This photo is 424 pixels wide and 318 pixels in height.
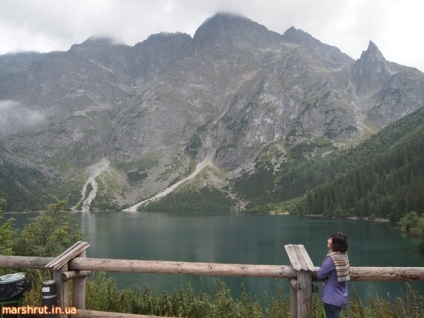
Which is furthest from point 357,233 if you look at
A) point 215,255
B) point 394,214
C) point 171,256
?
point 171,256

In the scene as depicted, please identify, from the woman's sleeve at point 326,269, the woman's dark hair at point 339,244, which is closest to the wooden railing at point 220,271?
the woman's sleeve at point 326,269

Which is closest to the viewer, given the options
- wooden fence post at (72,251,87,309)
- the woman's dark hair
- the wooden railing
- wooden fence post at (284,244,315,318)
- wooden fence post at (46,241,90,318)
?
wooden fence post at (284,244,315,318)

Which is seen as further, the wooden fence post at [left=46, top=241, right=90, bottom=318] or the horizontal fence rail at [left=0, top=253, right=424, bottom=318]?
the wooden fence post at [left=46, top=241, right=90, bottom=318]

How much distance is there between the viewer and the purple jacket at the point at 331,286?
8.16 m

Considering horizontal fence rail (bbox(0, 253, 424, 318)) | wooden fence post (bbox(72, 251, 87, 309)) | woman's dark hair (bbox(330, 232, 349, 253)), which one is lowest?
wooden fence post (bbox(72, 251, 87, 309))

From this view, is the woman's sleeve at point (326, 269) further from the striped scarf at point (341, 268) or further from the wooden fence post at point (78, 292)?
the wooden fence post at point (78, 292)

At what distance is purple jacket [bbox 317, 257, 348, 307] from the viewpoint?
8.16 metres

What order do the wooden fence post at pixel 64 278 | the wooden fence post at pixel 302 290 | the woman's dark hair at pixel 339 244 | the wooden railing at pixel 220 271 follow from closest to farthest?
the wooden fence post at pixel 302 290
the wooden railing at pixel 220 271
the woman's dark hair at pixel 339 244
the wooden fence post at pixel 64 278

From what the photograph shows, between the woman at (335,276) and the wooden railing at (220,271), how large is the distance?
0.31 m

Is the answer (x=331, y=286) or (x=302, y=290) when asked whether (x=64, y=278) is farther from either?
(x=331, y=286)

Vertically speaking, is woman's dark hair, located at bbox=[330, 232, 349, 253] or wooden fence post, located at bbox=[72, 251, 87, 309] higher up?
woman's dark hair, located at bbox=[330, 232, 349, 253]

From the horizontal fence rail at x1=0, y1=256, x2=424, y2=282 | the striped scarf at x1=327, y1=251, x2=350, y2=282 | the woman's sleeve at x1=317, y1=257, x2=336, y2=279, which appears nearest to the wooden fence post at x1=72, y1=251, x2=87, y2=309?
the horizontal fence rail at x1=0, y1=256, x2=424, y2=282

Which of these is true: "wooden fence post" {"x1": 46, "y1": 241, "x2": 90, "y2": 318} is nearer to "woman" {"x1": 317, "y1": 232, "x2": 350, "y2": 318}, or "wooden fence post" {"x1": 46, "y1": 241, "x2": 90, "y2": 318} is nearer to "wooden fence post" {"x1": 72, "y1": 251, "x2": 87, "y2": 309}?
"wooden fence post" {"x1": 72, "y1": 251, "x2": 87, "y2": 309}

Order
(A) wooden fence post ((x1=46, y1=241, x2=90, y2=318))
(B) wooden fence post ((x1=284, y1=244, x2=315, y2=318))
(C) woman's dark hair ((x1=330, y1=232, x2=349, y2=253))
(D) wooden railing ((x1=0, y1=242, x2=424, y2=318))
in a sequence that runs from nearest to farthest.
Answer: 1. (B) wooden fence post ((x1=284, y1=244, x2=315, y2=318))
2. (D) wooden railing ((x1=0, y1=242, x2=424, y2=318))
3. (C) woman's dark hair ((x1=330, y1=232, x2=349, y2=253))
4. (A) wooden fence post ((x1=46, y1=241, x2=90, y2=318))
